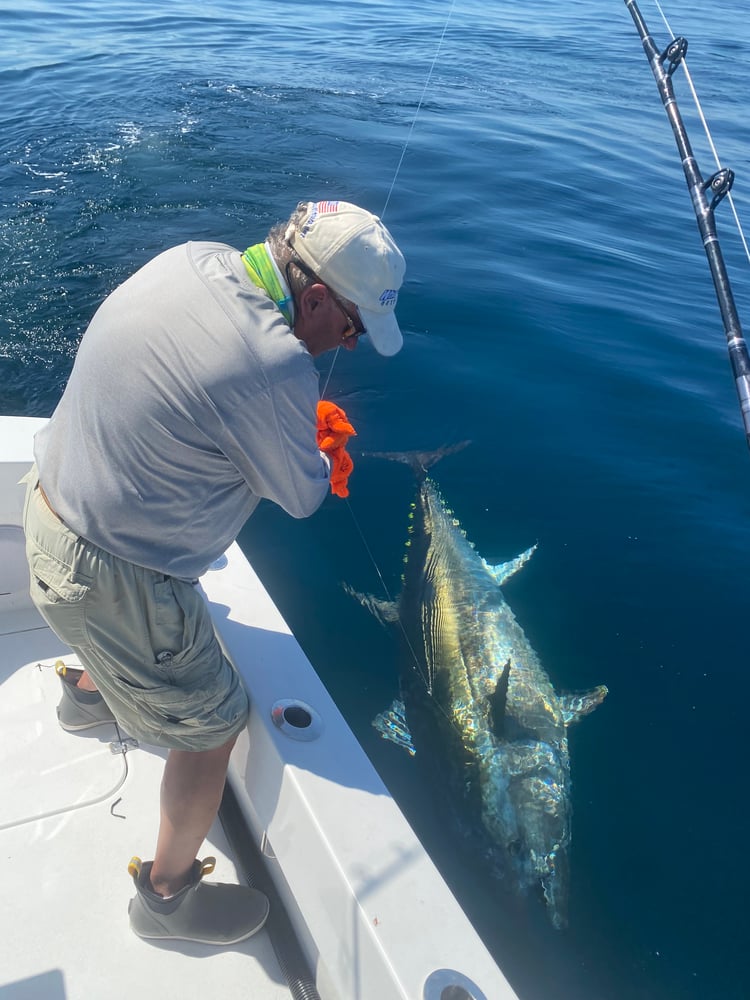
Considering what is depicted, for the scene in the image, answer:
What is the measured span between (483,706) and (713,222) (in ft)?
8.19

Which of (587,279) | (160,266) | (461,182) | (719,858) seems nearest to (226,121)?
(461,182)

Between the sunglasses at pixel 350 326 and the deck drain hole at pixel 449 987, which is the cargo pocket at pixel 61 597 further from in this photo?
the deck drain hole at pixel 449 987

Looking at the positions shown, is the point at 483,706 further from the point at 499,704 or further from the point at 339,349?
the point at 339,349

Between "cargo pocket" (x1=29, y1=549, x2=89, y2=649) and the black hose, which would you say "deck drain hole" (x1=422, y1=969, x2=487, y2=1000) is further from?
"cargo pocket" (x1=29, y1=549, x2=89, y2=649)

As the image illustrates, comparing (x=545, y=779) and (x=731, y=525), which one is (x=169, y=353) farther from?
(x=731, y=525)

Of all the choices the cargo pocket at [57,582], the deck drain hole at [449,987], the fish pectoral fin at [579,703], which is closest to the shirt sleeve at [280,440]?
the cargo pocket at [57,582]

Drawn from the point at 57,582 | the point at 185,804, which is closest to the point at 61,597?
the point at 57,582

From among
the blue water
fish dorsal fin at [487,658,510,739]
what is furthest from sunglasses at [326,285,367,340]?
the blue water

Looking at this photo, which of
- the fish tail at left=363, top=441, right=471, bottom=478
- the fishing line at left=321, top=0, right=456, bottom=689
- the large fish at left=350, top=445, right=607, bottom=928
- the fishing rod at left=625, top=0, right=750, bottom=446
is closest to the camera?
the fishing rod at left=625, top=0, right=750, bottom=446

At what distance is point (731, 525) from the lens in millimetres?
4723

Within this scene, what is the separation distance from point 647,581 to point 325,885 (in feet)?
9.42

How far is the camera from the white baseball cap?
1.88 m

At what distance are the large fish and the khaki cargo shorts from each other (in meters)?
1.43

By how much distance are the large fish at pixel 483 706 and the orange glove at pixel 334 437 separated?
154cm
